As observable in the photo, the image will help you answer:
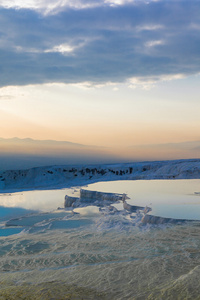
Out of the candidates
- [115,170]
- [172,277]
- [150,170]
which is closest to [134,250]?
[172,277]

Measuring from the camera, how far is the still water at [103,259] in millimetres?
5035

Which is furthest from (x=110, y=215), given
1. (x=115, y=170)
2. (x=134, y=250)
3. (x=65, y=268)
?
(x=115, y=170)

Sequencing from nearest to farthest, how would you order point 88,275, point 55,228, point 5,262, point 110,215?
point 88,275, point 5,262, point 55,228, point 110,215

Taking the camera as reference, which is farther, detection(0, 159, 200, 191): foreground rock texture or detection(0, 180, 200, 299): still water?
detection(0, 159, 200, 191): foreground rock texture

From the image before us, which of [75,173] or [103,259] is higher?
[75,173]

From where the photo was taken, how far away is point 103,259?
6738mm

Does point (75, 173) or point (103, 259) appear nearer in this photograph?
point (103, 259)

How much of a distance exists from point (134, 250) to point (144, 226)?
2307 millimetres

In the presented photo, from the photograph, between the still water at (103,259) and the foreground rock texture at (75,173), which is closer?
the still water at (103,259)

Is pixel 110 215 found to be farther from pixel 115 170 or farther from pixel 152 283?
pixel 115 170

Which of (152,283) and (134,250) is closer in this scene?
(152,283)

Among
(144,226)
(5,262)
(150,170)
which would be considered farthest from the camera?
(150,170)

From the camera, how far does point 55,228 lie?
33.8 ft

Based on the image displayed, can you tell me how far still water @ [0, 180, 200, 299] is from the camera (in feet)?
16.5
